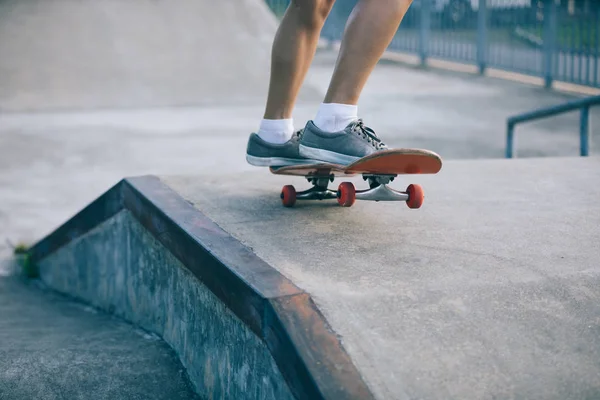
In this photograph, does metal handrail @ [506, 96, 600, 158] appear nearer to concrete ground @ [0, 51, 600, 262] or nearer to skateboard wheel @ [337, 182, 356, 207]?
concrete ground @ [0, 51, 600, 262]

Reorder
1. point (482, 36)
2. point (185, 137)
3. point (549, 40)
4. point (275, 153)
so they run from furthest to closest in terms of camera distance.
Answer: point (482, 36) < point (549, 40) < point (185, 137) < point (275, 153)

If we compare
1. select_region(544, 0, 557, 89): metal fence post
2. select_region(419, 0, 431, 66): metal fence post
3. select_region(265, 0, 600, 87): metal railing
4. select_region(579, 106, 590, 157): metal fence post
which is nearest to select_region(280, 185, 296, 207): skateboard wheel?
select_region(579, 106, 590, 157): metal fence post

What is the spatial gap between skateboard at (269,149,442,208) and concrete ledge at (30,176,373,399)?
1.55ft

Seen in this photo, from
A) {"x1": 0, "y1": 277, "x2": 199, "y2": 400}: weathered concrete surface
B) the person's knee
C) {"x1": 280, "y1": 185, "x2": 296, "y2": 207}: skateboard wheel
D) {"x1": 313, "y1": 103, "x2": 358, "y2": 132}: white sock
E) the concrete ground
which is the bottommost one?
the concrete ground

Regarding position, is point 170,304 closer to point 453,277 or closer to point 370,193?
point 370,193

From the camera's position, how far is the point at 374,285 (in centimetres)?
243

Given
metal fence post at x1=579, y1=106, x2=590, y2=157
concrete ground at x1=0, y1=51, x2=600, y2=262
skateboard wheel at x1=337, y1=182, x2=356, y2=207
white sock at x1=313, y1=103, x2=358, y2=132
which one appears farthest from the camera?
concrete ground at x1=0, y1=51, x2=600, y2=262

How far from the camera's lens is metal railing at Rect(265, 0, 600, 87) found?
12.0 m

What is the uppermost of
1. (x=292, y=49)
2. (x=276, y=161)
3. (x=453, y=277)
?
(x=292, y=49)

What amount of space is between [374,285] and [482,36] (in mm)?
13027

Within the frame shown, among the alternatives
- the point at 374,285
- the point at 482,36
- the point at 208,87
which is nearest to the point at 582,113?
the point at 374,285

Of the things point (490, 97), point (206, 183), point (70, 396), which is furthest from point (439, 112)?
point (70, 396)

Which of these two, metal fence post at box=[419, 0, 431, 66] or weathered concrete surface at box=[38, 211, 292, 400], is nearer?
weathered concrete surface at box=[38, 211, 292, 400]

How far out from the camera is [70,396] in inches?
118
